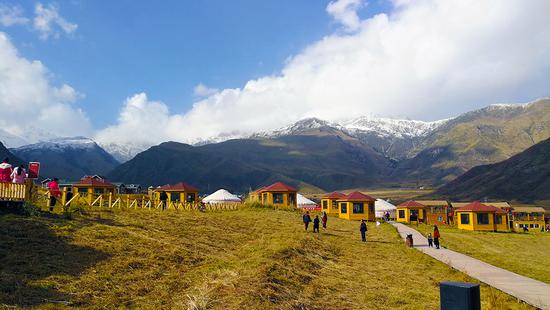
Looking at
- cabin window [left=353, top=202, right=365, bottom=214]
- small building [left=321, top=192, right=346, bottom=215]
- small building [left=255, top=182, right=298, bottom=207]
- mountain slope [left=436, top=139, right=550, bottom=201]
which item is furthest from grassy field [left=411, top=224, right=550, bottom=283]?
mountain slope [left=436, top=139, right=550, bottom=201]

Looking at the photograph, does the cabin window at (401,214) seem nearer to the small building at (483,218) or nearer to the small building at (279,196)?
the small building at (483,218)

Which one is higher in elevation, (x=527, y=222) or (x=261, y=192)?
(x=261, y=192)

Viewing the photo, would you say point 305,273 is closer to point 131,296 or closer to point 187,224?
point 131,296

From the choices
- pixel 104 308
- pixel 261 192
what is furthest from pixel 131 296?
pixel 261 192

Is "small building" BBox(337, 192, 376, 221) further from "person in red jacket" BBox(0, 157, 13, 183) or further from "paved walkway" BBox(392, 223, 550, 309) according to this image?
"person in red jacket" BBox(0, 157, 13, 183)

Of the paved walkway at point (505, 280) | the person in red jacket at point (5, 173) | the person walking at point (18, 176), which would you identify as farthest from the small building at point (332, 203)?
the person in red jacket at point (5, 173)

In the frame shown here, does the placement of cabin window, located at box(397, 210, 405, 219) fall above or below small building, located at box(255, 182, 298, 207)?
below

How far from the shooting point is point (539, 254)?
30.7 meters

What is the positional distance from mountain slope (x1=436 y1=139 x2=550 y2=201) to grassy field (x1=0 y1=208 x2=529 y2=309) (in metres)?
143

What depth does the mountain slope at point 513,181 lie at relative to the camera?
143812 millimetres

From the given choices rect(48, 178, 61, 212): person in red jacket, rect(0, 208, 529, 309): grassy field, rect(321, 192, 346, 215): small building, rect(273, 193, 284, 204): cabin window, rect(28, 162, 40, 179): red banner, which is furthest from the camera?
rect(321, 192, 346, 215): small building

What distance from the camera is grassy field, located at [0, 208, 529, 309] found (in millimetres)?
11250

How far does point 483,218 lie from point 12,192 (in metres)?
49.3

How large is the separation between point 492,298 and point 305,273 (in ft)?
22.2
